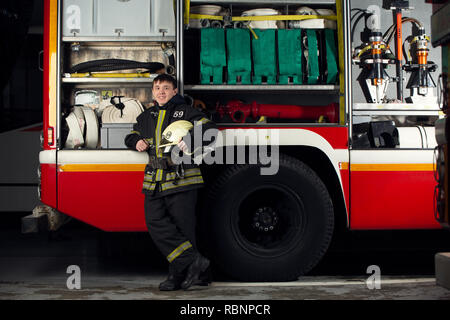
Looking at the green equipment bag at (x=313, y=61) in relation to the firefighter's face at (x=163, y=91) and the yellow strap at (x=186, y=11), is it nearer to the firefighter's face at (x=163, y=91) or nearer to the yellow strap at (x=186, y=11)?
the yellow strap at (x=186, y=11)

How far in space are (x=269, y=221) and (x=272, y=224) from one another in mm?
35

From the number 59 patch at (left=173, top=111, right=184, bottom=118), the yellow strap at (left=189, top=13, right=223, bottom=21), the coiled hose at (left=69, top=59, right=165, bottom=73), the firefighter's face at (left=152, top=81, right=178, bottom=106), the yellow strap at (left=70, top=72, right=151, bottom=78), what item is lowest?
the number 59 patch at (left=173, top=111, right=184, bottom=118)

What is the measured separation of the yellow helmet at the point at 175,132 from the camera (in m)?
4.39

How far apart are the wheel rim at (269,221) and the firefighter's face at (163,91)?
3.26 ft

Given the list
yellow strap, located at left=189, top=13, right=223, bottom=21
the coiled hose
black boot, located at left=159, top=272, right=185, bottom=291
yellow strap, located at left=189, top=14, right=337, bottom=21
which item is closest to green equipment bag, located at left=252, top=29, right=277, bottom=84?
yellow strap, located at left=189, top=14, right=337, bottom=21

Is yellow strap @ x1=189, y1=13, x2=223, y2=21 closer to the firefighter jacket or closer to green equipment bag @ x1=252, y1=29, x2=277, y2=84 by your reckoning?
green equipment bag @ x1=252, y1=29, x2=277, y2=84

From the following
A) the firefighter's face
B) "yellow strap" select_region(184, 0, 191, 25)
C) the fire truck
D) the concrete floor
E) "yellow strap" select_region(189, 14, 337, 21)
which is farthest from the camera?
"yellow strap" select_region(189, 14, 337, 21)

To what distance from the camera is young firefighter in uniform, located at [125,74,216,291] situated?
4.36 m

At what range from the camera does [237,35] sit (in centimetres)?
483

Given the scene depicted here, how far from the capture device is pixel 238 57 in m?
4.78

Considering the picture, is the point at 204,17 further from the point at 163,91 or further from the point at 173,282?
the point at 173,282

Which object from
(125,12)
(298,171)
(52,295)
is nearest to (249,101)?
(298,171)

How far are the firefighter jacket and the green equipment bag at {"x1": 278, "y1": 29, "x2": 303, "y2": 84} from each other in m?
0.80

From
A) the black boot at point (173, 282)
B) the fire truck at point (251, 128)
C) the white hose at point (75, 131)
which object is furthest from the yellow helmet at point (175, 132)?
the black boot at point (173, 282)
